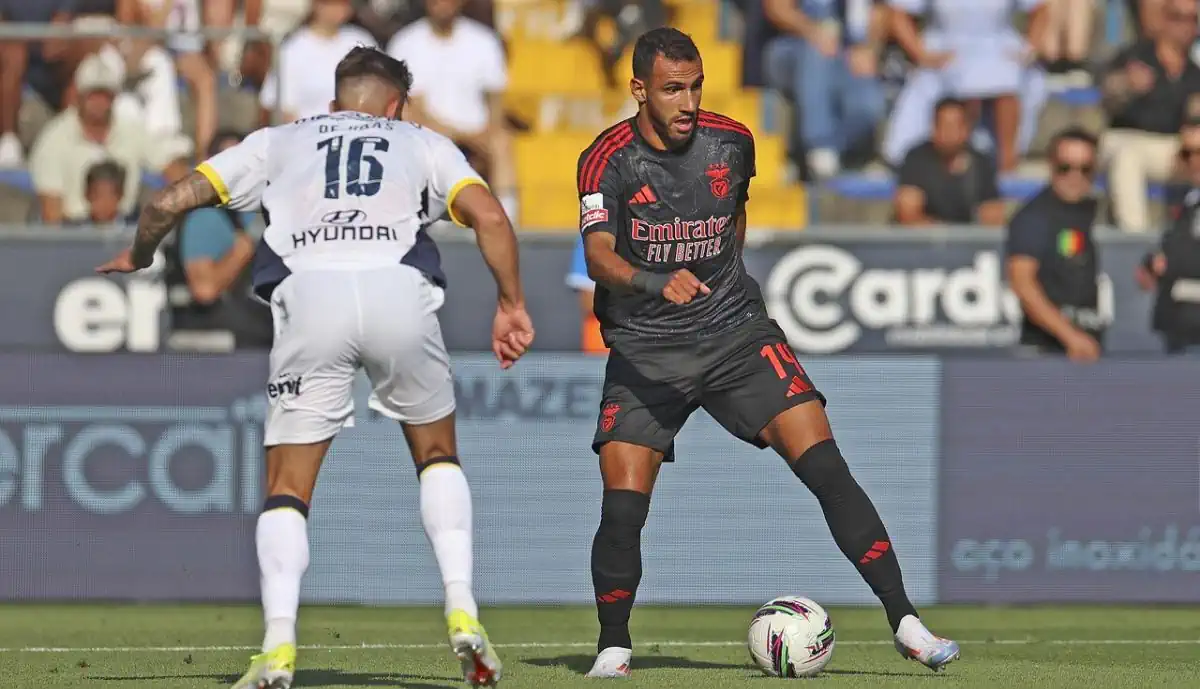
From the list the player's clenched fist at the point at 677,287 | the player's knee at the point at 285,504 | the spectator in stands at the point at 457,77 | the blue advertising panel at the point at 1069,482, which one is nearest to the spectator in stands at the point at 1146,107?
the blue advertising panel at the point at 1069,482

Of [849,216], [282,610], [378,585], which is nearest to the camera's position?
[282,610]

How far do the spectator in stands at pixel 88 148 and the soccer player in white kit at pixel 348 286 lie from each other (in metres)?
7.02

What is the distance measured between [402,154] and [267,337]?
6177 millimetres

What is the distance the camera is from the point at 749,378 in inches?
316

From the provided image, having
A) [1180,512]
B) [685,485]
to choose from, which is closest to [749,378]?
[685,485]

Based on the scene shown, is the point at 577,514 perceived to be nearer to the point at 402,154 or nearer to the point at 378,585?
the point at 378,585

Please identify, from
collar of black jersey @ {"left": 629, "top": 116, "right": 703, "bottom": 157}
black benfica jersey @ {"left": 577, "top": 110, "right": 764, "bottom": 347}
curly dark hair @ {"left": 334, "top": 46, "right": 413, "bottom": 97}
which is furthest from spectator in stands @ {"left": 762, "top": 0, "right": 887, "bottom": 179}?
curly dark hair @ {"left": 334, "top": 46, "right": 413, "bottom": 97}

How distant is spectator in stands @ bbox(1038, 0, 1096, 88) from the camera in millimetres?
16484

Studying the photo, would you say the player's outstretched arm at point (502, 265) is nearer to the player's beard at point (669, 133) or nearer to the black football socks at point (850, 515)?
the player's beard at point (669, 133)

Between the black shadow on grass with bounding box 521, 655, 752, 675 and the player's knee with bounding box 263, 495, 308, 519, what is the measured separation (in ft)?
4.94

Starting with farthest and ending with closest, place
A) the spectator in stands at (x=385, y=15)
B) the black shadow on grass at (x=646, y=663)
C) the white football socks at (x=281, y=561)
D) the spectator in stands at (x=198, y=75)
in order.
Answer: the spectator in stands at (x=385, y=15) → the spectator in stands at (x=198, y=75) → the black shadow on grass at (x=646, y=663) → the white football socks at (x=281, y=561)

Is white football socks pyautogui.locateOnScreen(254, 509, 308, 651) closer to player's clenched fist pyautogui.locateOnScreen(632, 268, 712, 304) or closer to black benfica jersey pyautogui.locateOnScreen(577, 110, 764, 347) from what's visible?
player's clenched fist pyautogui.locateOnScreen(632, 268, 712, 304)

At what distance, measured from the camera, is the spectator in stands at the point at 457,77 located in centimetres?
1485

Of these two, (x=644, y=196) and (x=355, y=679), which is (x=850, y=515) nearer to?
(x=644, y=196)
